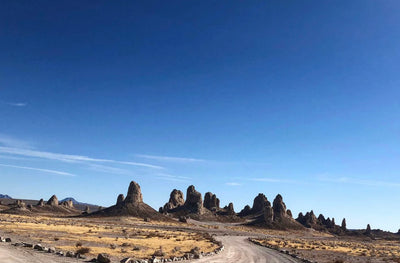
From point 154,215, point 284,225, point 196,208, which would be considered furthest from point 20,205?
point 284,225

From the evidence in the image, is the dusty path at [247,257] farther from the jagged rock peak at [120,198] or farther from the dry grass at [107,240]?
the jagged rock peak at [120,198]

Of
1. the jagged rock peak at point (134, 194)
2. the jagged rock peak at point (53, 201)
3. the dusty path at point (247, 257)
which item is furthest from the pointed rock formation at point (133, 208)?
the dusty path at point (247, 257)

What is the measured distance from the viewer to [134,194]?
531 feet

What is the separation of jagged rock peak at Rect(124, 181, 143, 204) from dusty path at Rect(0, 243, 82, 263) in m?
132

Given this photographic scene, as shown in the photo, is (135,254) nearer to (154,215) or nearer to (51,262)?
(51,262)

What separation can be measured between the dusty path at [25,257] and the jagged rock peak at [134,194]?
433 ft

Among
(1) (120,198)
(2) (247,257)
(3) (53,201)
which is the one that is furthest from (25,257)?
(3) (53,201)

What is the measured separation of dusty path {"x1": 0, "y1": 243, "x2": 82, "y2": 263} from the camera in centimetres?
2534

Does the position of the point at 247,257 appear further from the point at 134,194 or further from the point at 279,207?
the point at 279,207

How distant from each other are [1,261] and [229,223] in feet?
573

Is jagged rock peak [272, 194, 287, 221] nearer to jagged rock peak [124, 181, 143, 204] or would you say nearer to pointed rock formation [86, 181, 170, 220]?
pointed rock formation [86, 181, 170, 220]

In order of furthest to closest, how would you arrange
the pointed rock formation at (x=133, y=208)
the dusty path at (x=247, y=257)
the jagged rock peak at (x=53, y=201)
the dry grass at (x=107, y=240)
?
1. the jagged rock peak at (x=53, y=201)
2. the pointed rock formation at (x=133, y=208)
3. the dry grass at (x=107, y=240)
4. the dusty path at (x=247, y=257)

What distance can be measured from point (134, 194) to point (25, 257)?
13822 centimetres

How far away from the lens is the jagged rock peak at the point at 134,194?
160 metres
